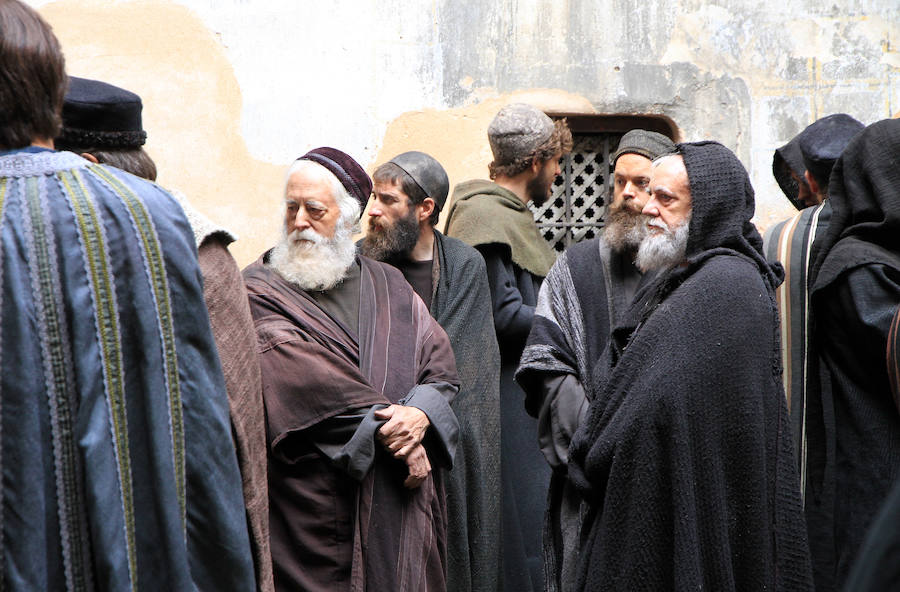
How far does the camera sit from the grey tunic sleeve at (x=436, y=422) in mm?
3480

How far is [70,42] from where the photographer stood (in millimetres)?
5414

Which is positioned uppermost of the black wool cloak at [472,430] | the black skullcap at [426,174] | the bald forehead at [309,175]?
the bald forehead at [309,175]

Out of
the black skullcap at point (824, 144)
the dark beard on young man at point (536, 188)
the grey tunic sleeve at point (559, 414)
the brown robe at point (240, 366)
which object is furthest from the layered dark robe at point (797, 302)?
the brown robe at point (240, 366)

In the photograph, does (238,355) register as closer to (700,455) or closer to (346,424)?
(346,424)

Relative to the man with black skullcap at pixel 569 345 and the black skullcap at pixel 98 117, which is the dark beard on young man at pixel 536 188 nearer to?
the man with black skullcap at pixel 569 345

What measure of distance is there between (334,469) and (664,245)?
125 centimetres

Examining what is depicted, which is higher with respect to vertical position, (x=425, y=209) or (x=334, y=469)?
(x=425, y=209)

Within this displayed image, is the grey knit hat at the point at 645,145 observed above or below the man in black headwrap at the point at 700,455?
above

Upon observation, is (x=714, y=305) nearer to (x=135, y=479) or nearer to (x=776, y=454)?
(x=776, y=454)

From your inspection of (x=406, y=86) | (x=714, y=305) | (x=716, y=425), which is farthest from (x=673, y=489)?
(x=406, y=86)

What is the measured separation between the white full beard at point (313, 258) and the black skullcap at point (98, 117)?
0.90 metres

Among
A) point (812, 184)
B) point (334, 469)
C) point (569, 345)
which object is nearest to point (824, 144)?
point (812, 184)

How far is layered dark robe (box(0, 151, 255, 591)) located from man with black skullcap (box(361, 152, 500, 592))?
2.26m

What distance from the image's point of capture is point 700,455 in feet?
9.64
